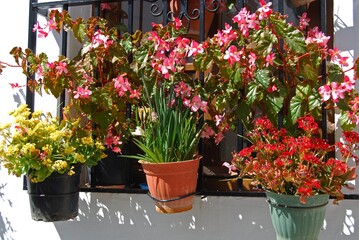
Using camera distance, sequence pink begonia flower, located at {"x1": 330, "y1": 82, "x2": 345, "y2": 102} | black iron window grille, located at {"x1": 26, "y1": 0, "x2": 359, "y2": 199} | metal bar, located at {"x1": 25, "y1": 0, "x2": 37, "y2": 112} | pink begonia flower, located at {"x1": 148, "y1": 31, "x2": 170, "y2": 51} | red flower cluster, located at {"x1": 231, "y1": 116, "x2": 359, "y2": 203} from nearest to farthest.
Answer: red flower cluster, located at {"x1": 231, "y1": 116, "x2": 359, "y2": 203}
pink begonia flower, located at {"x1": 330, "y1": 82, "x2": 345, "y2": 102}
pink begonia flower, located at {"x1": 148, "y1": 31, "x2": 170, "y2": 51}
black iron window grille, located at {"x1": 26, "y1": 0, "x2": 359, "y2": 199}
metal bar, located at {"x1": 25, "y1": 0, "x2": 37, "y2": 112}

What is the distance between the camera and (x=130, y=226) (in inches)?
89.7

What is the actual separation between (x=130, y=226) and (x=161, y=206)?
Result: 410 millimetres

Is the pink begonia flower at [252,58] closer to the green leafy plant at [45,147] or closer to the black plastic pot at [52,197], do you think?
the green leafy plant at [45,147]

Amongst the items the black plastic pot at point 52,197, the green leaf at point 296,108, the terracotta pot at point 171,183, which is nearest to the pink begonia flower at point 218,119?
the terracotta pot at point 171,183

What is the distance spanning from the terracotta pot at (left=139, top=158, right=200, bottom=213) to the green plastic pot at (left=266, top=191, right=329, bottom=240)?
0.43m

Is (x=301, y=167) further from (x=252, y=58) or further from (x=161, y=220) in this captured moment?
(x=161, y=220)

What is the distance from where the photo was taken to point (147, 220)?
2.26 meters

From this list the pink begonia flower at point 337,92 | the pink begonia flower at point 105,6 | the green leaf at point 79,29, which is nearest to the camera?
the pink begonia flower at point 337,92

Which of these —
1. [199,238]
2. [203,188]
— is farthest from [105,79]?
[199,238]

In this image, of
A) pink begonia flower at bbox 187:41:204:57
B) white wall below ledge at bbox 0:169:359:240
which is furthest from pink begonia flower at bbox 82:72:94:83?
white wall below ledge at bbox 0:169:359:240

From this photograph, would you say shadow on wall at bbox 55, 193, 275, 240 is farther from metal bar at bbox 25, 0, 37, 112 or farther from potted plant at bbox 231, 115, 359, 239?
metal bar at bbox 25, 0, 37, 112

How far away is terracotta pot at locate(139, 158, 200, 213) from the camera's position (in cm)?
191

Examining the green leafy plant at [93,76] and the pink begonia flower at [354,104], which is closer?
the pink begonia flower at [354,104]

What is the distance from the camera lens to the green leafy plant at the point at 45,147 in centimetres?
196
